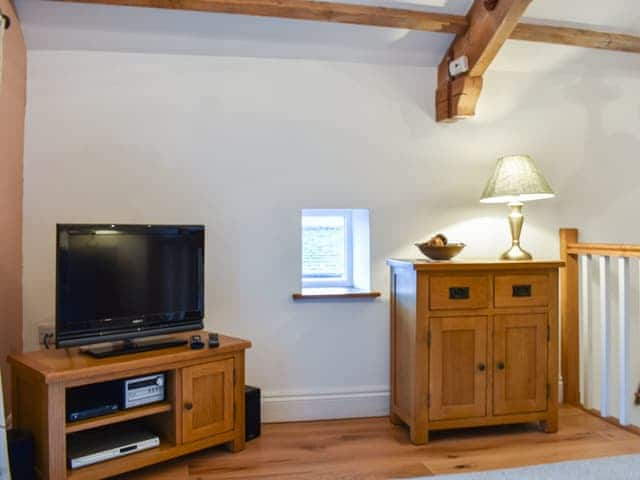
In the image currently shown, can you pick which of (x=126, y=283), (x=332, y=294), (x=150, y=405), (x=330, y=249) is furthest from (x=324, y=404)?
(x=126, y=283)

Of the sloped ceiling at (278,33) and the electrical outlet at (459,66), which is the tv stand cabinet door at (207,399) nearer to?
the sloped ceiling at (278,33)

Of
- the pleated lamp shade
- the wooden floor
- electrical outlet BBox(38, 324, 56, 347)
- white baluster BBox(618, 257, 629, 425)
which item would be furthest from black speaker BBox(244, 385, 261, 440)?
white baluster BBox(618, 257, 629, 425)

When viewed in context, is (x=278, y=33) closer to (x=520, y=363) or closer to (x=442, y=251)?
(x=442, y=251)

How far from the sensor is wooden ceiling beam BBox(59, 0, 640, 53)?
2.54 metres

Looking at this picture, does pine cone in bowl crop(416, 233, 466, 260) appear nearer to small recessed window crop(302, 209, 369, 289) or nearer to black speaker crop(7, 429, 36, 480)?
small recessed window crop(302, 209, 369, 289)

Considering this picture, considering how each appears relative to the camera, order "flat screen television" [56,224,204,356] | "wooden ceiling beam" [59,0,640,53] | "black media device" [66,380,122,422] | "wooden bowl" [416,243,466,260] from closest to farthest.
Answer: "black media device" [66,380,122,422], "flat screen television" [56,224,204,356], "wooden ceiling beam" [59,0,640,53], "wooden bowl" [416,243,466,260]

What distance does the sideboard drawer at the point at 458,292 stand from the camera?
262cm

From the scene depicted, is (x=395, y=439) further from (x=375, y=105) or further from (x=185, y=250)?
(x=375, y=105)

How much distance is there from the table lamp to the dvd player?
→ 204 centimetres

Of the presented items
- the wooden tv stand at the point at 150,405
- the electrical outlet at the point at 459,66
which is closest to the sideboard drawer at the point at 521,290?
the electrical outlet at the point at 459,66

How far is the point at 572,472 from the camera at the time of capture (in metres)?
2.27

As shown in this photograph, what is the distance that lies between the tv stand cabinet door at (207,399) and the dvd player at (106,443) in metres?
0.16

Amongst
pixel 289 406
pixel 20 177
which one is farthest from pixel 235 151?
pixel 289 406

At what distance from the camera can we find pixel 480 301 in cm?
266
